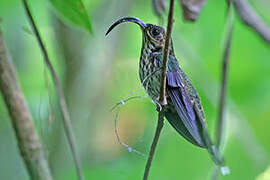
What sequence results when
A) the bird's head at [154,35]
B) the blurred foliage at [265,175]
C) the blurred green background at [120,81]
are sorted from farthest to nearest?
1. the blurred green background at [120,81]
2. the blurred foliage at [265,175]
3. the bird's head at [154,35]

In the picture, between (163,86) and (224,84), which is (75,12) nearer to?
(163,86)

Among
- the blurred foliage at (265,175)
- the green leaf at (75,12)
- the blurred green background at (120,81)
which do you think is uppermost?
the green leaf at (75,12)

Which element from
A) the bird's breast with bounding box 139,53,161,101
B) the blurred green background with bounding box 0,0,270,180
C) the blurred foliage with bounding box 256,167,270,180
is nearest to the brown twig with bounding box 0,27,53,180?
the bird's breast with bounding box 139,53,161,101

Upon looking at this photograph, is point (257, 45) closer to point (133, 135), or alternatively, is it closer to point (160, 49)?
point (133, 135)

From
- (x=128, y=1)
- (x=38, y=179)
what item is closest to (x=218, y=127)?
(x=38, y=179)

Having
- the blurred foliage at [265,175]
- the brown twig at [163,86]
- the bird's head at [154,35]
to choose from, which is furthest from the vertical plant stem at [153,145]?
the blurred foliage at [265,175]

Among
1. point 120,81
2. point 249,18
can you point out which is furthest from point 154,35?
point 120,81

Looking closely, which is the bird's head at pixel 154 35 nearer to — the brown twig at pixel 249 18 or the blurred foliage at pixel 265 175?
the brown twig at pixel 249 18

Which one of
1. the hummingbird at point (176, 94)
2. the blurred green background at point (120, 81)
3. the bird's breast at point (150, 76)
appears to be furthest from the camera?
the blurred green background at point (120, 81)
